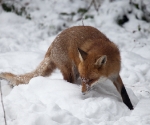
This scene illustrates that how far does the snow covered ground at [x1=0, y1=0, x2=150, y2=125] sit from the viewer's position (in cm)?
355

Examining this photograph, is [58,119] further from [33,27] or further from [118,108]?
[33,27]

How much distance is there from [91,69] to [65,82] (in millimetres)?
665

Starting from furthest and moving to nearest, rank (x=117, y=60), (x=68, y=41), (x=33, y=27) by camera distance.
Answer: (x=33, y=27) < (x=68, y=41) < (x=117, y=60)

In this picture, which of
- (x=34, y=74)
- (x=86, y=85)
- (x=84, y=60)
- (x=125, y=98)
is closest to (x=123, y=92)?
(x=125, y=98)

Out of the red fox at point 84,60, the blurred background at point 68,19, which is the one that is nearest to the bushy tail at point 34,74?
the red fox at point 84,60

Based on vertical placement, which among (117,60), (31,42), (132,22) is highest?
(117,60)

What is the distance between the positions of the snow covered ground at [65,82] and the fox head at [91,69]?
24 centimetres

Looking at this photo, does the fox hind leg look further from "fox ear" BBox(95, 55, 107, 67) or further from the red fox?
"fox ear" BBox(95, 55, 107, 67)

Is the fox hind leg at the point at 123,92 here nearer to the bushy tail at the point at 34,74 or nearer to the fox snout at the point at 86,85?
the fox snout at the point at 86,85

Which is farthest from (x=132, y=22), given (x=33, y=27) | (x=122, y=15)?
(x=33, y=27)

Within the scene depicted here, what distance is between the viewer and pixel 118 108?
12.9 feet

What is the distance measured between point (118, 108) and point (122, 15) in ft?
18.4

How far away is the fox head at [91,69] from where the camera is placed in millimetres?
4160

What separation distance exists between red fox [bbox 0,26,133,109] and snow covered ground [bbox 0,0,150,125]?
22cm
